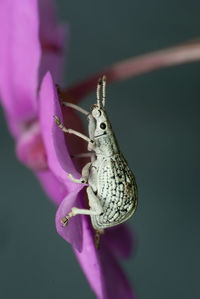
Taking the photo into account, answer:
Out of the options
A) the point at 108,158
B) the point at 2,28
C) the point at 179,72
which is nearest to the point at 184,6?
the point at 179,72

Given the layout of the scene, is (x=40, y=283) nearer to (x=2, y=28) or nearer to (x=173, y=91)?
(x=2, y=28)

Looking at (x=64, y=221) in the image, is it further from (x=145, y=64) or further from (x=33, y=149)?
(x=145, y=64)

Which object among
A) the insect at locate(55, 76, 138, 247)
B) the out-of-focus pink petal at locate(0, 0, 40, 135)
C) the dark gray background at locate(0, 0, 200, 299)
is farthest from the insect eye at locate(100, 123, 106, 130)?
the dark gray background at locate(0, 0, 200, 299)

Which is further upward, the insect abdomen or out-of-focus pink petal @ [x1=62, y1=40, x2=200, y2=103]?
out-of-focus pink petal @ [x1=62, y1=40, x2=200, y2=103]

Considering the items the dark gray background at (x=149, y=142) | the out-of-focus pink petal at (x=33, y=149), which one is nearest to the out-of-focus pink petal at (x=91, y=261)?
the out-of-focus pink petal at (x=33, y=149)

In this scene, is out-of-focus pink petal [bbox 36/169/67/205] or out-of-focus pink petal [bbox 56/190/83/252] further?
out-of-focus pink petal [bbox 36/169/67/205]

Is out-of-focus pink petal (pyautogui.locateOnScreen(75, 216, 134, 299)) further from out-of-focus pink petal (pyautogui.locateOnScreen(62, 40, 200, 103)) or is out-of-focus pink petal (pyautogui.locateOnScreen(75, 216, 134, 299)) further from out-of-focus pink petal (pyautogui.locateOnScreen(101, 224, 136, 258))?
out-of-focus pink petal (pyautogui.locateOnScreen(62, 40, 200, 103))

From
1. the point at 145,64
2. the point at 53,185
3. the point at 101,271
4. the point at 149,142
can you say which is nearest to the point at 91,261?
the point at 101,271
